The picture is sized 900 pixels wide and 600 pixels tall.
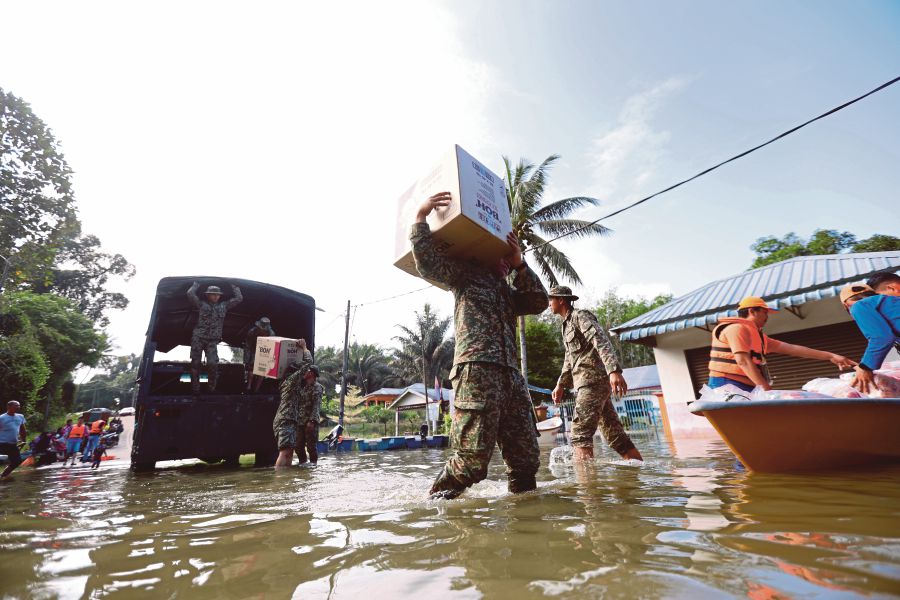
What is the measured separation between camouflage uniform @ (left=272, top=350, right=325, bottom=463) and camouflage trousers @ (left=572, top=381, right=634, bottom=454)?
12.7ft

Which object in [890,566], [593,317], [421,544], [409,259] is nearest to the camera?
[890,566]

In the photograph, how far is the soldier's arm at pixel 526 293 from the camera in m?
3.03

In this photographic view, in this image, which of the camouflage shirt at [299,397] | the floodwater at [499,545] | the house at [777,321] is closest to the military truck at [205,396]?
the camouflage shirt at [299,397]

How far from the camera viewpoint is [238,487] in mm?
3910

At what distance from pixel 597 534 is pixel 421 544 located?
0.67 metres

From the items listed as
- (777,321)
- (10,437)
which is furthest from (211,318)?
(777,321)

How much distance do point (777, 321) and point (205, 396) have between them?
11417mm

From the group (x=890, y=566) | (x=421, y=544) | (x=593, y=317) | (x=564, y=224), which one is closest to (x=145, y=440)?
(x=421, y=544)

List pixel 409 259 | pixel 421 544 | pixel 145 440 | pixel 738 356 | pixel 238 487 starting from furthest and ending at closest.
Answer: pixel 145 440, pixel 238 487, pixel 738 356, pixel 409 259, pixel 421 544

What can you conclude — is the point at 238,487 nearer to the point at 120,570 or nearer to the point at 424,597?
the point at 120,570

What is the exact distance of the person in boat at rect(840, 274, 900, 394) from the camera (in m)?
3.19

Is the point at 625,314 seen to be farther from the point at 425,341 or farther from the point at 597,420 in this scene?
the point at 597,420

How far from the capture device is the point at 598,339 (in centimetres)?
436

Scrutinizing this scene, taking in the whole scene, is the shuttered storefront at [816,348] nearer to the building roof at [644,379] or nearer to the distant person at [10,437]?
the building roof at [644,379]
